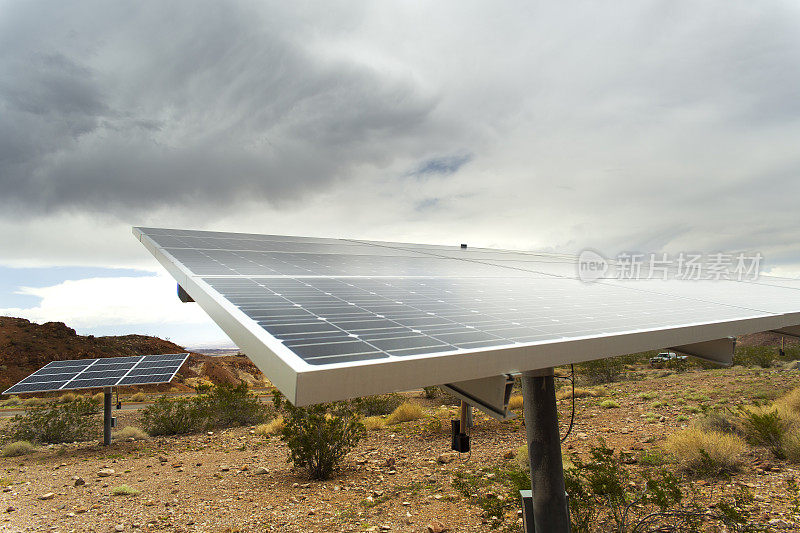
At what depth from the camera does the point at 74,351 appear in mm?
59031

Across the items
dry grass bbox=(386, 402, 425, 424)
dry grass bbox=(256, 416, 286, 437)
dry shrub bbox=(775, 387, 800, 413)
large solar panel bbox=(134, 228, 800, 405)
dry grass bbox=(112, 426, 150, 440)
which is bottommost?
dry grass bbox=(112, 426, 150, 440)

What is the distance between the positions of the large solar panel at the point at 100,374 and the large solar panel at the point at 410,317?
384 inches

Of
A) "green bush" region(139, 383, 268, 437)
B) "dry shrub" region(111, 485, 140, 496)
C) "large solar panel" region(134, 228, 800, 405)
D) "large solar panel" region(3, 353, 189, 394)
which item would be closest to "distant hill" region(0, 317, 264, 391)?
"large solar panel" region(3, 353, 189, 394)

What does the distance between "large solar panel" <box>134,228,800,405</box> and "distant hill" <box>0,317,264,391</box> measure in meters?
50.0

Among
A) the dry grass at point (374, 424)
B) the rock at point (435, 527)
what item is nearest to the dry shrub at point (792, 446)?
the rock at point (435, 527)

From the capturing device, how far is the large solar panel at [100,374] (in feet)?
52.9

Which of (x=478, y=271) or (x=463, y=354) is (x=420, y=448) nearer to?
(x=478, y=271)

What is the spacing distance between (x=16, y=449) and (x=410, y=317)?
57.0ft

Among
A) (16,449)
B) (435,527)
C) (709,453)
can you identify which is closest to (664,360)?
(709,453)

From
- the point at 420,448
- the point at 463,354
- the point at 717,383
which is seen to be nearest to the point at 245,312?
the point at 463,354

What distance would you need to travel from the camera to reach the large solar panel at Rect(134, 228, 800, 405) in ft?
10.2

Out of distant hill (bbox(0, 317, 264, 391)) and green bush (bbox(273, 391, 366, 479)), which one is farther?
distant hill (bbox(0, 317, 264, 391))

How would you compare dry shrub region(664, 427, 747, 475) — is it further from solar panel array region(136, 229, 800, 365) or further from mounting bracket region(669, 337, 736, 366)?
solar panel array region(136, 229, 800, 365)

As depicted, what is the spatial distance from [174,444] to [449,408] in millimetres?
11069
